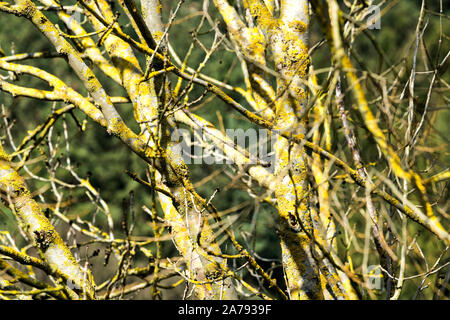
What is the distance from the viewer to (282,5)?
7.14 ft

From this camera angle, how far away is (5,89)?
7.70 ft

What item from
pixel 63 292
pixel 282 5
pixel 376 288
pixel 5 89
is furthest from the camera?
pixel 376 288

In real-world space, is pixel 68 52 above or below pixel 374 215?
above

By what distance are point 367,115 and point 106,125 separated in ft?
3.97

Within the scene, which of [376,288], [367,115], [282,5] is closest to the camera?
[367,115]

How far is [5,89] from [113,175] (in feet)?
37.6

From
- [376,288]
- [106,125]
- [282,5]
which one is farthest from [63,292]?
[376,288]

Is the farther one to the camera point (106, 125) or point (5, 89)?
point (5, 89)

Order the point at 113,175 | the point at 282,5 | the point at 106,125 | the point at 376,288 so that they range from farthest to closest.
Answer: the point at 113,175 → the point at 376,288 → the point at 282,5 → the point at 106,125

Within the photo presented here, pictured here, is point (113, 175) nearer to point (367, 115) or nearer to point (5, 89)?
point (5, 89)

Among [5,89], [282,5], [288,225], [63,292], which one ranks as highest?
[282,5]
